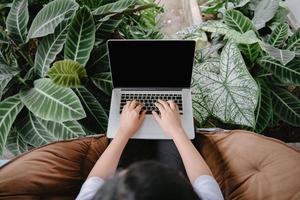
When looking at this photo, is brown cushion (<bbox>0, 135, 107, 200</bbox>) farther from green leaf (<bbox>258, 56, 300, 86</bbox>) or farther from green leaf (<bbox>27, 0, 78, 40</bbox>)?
green leaf (<bbox>258, 56, 300, 86</bbox>)

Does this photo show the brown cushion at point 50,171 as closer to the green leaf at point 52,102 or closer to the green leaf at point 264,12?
the green leaf at point 52,102

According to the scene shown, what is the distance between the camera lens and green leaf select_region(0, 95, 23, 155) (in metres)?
1.25

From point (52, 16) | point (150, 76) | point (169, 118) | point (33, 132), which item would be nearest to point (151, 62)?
point (150, 76)

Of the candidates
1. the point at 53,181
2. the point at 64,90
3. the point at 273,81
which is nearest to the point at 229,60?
the point at 273,81

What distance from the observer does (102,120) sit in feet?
4.53

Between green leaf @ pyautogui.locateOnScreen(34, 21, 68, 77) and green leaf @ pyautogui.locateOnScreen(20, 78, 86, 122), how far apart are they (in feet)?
0.23

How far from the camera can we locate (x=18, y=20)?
56.4 inches

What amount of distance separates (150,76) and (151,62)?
0.25 ft

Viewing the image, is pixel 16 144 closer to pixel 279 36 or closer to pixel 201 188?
pixel 201 188

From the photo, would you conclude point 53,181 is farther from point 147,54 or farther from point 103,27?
point 103,27

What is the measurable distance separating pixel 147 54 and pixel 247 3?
1.04 meters

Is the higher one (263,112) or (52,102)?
(52,102)

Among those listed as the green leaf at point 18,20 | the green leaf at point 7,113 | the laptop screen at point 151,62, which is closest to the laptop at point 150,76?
the laptop screen at point 151,62

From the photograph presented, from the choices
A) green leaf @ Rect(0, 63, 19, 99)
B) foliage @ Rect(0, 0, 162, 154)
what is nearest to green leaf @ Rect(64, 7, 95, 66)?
foliage @ Rect(0, 0, 162, 154)
